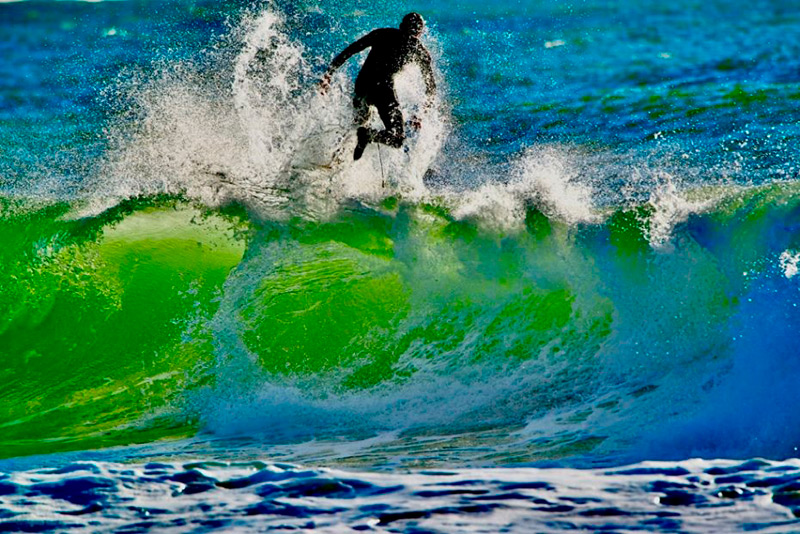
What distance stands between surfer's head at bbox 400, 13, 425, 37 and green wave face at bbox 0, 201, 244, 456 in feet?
5.96

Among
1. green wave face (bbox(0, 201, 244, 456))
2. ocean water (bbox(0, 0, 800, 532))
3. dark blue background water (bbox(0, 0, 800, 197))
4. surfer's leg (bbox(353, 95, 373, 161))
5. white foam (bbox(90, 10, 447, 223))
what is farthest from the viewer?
dark blue background water (bbox(0, 0, 800, 197))

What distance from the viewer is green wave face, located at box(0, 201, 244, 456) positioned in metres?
4.37

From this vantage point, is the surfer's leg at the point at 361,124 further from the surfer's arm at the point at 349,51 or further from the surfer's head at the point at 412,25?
the surfer's head at the point at 412,25

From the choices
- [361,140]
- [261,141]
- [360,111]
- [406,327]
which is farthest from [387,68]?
[406,327]

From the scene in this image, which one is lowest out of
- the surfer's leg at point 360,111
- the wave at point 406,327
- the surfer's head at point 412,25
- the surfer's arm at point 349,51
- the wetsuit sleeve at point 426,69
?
the wave at point 406,327

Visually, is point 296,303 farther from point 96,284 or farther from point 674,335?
point 674,335

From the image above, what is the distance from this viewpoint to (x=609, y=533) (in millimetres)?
3018

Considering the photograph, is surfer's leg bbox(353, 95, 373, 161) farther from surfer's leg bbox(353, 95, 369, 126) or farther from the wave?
the wave

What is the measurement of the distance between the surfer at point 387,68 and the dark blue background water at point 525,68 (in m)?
1.07

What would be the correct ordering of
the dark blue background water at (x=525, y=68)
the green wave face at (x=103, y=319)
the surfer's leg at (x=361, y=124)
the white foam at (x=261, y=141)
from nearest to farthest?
the green wave face at (x=103, y=319)
the surfer's leg at (x=361, y=124)
the white foam at (x=261, y=141)
the dark blue background water at (x=525, y=68)

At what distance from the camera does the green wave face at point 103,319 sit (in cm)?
437

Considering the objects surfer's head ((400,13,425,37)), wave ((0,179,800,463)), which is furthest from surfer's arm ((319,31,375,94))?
wave ((0,179,800,463))

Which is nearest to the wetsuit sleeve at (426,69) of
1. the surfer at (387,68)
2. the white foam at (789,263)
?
the surfer at (387,68)

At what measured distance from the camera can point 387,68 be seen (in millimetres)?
5035
